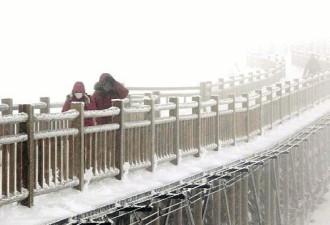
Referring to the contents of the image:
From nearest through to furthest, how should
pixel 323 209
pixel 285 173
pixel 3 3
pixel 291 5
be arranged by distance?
1. pixel 285 173
2. pixel 323 209
3. pixel 3 3
4. pixel 291 5

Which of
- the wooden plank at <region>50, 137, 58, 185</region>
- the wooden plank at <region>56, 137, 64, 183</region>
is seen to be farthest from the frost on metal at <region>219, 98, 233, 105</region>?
the wooden plank at <region>50, 137, 58, 185</region>

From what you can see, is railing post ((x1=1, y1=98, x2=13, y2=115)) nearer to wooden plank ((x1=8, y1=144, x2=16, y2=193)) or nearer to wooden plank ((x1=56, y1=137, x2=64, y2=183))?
wooden plank ((x1=56, y1=137, x2=64, y2=183))

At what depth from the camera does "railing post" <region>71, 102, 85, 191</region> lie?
27.2ft

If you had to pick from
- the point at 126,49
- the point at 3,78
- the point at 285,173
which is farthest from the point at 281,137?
the point at 126,49

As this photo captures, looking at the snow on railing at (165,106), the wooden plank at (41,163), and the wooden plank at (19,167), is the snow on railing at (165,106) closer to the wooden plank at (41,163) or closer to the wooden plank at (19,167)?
the wooden plank at (41,163)

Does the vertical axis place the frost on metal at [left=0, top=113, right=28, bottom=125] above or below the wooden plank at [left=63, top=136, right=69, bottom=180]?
above

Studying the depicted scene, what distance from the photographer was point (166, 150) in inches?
434

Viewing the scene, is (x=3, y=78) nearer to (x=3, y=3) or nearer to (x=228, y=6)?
(x=3, y=3)

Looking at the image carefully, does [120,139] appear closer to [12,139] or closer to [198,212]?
[198,212]

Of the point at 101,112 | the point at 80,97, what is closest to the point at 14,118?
the point at 101,112

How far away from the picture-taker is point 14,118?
7188mm

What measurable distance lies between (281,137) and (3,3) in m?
57.0

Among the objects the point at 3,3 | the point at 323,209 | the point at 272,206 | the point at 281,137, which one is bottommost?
the point at 323,209

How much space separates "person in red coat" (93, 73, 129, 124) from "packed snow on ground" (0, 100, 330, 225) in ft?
4.44
